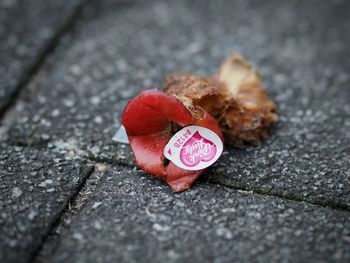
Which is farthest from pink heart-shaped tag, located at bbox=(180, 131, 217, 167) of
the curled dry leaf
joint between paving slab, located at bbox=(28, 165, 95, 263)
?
joint between paving slab, located at bbox=(28, 165, 95, 263)

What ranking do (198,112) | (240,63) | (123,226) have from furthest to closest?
1. (240,63)
2. (198,112)
3. (123,226)

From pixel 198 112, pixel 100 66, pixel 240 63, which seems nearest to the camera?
pixel 198 112

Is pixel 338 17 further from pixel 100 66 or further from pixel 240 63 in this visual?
pixel 100 66

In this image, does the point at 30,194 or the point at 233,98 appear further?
the point at 233,98

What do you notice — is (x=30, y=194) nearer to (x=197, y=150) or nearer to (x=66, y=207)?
(x=66, y=207)

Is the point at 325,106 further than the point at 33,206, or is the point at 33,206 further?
the point at 325,106

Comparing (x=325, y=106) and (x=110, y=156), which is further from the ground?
(x=325, y=106)

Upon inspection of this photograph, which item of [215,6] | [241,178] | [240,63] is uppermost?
[215,6]

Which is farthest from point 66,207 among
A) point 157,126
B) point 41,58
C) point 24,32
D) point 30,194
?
point 24,32

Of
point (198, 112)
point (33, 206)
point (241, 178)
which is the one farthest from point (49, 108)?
point (241, 178)
